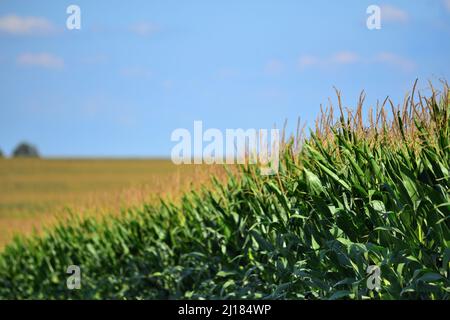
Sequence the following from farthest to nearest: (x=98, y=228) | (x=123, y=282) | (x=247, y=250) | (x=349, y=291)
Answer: (x=98, y=228), (x=123, y=282), (x=247, y=250), (x=349, y=291)

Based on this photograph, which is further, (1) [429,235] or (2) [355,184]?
(2) [355,184]

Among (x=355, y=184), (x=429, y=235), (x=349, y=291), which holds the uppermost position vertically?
(x=355, y=184)

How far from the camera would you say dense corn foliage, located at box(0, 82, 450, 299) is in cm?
548

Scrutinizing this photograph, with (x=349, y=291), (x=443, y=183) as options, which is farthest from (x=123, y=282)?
(x=443, y=183)

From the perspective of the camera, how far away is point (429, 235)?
17.9 feet

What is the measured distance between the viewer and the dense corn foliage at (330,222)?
18.0 ft

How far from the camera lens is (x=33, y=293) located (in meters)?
14.5

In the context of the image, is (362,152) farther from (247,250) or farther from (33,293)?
(33,293)

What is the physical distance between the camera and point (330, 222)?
621 centimetres

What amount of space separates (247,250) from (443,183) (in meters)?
3.08
